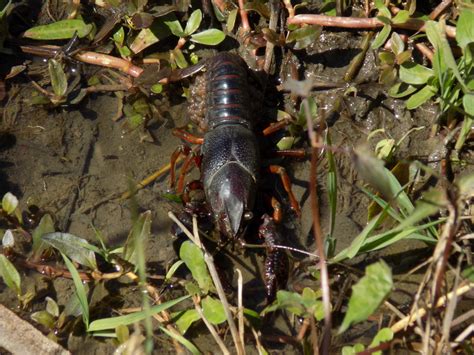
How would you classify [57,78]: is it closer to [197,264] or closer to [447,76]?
[197,264]

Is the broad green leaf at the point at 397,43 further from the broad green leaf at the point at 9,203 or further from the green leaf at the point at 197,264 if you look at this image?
the broad green leaf at the point at 9,203

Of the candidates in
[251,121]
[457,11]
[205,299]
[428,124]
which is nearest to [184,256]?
[205,299]

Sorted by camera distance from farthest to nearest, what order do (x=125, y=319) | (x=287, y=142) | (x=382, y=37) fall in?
(x=287, y=142)
(x=382, y=37)
(x=125, y=319)

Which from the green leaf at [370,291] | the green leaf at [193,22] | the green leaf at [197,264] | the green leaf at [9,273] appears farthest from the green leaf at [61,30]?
the green leaf at [370,291]

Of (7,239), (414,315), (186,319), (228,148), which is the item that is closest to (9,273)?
(7,239)

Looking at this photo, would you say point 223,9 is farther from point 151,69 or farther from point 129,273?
point 129,273

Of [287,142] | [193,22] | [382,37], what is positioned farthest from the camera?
[193,22]
